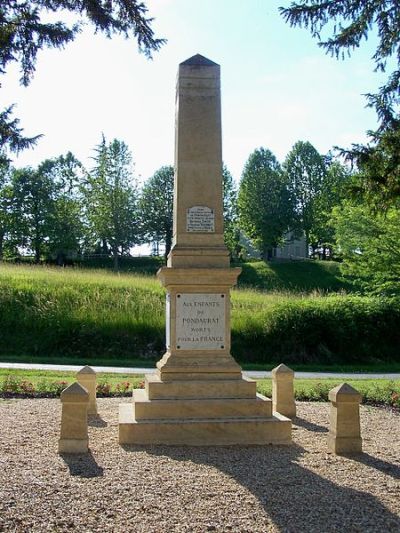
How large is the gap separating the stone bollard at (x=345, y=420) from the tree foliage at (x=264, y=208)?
5265cm

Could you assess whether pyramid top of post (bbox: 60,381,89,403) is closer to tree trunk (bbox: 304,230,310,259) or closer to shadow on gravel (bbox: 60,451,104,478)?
shadow on gravel (bbox: 60,451,104,478)

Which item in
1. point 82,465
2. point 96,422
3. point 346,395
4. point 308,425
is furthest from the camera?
point 308,425

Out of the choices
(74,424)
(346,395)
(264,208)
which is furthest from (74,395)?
(264,208)

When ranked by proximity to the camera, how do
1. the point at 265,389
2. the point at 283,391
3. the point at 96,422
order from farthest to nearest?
the point at 265,389 → the point at 283,391 → the point at 96,422

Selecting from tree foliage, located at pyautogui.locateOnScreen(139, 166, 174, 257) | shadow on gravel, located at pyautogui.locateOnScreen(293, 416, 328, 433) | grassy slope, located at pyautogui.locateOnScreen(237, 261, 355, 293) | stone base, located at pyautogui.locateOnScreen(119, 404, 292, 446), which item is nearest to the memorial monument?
stone base, located at pyautogui.locateOnScreen(119, 404, 292, 446)

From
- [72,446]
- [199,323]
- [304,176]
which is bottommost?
[72,446]

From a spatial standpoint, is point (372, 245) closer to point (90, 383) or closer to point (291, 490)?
point (90, 383)

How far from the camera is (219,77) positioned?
808 cm

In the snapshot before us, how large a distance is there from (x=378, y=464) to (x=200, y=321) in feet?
8.57

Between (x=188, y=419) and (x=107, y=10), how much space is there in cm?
501

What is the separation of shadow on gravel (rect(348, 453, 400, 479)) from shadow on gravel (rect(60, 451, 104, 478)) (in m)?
2.68

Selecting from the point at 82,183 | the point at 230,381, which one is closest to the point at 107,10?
the point at 230,381

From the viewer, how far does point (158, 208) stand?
199 ft

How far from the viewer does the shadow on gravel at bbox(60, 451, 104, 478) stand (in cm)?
567
